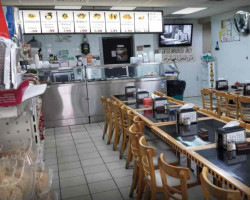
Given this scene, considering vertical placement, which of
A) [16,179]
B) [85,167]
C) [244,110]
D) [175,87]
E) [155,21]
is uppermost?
[155,21]

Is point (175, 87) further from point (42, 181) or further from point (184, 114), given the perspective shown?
point (42, 181)

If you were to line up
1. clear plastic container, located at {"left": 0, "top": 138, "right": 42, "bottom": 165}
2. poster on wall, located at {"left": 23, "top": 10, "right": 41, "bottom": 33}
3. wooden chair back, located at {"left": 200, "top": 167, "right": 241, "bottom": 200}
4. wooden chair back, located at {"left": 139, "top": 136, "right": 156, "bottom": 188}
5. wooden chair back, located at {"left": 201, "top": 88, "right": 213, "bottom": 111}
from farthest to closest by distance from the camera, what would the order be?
1. poster on wall, located at {"left": 23, "top": 10, "right": 41, "bottom": 33}
2. wooden chair back, located at {"left": 201, "top": 88, "right": 213, "bottom": 111}
3. wooden chair back, located at {"left": 139, "top": 136, "right": 156, "bottom": 188}
4. clear plastic container, located at {"left": 0, "top": 138, "right": 42, "bottom": 165}
5. wooden chair back, located at {"left": 200, "top": 167, "right": 241, "bottom": 200}

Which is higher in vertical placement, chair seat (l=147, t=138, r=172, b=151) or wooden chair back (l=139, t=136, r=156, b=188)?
wooden chair back (l=139, t=136, r=156, b=188)

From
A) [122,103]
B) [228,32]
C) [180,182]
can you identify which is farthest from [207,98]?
[180,182]

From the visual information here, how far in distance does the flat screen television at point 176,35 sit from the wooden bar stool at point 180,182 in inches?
288

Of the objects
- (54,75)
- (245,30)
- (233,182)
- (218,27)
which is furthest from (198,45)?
(233,182)

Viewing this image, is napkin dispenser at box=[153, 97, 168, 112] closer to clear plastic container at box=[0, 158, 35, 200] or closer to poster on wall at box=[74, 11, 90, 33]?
clear plastic container at box=[0, 158, 35, 200]

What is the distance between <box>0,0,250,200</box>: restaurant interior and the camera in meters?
1.54

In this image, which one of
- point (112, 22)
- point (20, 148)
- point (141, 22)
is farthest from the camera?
point (141, 22)

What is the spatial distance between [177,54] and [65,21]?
4.85 m

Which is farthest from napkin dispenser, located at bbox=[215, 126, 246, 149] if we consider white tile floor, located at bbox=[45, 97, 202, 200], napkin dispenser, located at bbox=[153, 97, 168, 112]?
napkin dispenser, located at bbox=[153, 97, 168, 112]

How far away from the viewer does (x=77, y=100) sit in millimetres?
6309

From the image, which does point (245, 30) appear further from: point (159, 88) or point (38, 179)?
point (38, 179)

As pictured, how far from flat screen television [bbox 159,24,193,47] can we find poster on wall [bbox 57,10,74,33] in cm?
407
